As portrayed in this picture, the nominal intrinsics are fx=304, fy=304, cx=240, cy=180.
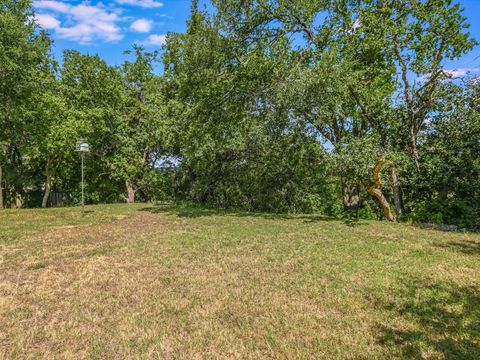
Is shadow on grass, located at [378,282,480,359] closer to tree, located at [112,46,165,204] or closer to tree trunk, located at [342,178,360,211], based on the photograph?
tree trunk, located at [342,178,360,211]

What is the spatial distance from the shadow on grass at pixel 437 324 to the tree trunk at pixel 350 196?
31.4ft

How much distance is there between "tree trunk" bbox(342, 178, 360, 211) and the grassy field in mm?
5927

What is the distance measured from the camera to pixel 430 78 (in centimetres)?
1059

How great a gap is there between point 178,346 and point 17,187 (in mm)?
26613

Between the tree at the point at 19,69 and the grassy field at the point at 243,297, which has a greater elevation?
the tree at the point at 19,69

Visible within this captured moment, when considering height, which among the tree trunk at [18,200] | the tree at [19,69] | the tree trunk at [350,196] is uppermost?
the tree at [19,69]

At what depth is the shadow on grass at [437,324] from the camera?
287 centimetres

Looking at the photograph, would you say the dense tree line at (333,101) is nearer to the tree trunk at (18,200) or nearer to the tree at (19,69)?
the tree at (19,69)

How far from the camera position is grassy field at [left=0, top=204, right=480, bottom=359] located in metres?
3.03

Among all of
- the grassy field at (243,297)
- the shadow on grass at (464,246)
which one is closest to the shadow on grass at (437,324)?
the grassy field at (243,297)

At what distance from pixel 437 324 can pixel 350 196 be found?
1110cm

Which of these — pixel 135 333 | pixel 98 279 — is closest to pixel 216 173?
pixel 98 279

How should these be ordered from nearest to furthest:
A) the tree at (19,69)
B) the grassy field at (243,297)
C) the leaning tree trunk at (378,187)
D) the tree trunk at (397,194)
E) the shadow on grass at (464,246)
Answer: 1. the grassy field at (243,297)
2. the shadow on grass at (464,246)
3. the leaning tree trunk at (378,187)
4. the tree trunk at (397,194)
5. the tree at (19,69)

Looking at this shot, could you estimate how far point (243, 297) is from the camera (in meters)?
4.13
